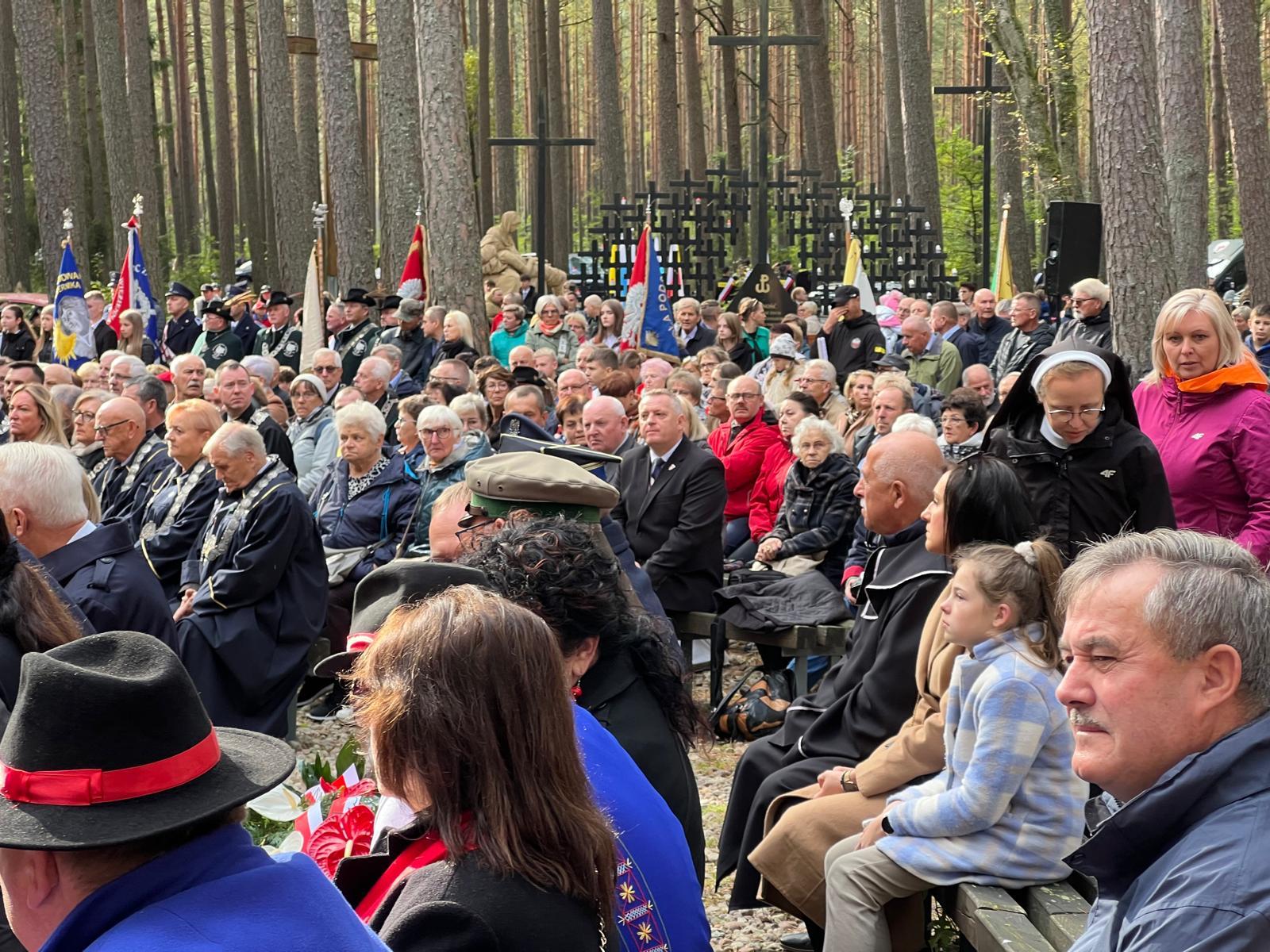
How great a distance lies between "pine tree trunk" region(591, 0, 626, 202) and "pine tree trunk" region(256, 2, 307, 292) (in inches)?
262

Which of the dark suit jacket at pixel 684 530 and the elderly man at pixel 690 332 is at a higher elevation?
the elderly man at pixel 690 332

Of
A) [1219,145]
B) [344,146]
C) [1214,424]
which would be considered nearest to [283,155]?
[344,146]

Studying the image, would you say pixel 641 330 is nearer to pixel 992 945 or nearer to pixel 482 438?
pixel 482 438

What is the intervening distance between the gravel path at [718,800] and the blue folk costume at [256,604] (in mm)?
440

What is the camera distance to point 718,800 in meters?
6.36

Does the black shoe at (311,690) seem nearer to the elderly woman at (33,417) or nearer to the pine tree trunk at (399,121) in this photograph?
the elderly woman at (33,417)

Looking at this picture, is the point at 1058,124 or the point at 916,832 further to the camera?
the point at 1058,124

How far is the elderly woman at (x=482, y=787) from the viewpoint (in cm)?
200

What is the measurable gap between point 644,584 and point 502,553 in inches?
82.5

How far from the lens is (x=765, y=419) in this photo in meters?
9.19

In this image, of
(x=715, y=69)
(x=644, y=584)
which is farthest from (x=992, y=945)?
(x=715, y=69)

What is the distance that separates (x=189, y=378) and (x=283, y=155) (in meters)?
12.4

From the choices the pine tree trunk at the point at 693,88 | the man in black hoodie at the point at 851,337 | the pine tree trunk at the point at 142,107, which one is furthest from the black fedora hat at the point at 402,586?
the pine tree trunk at the point at 693,88

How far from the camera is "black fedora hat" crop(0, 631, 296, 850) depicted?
5.91ft
